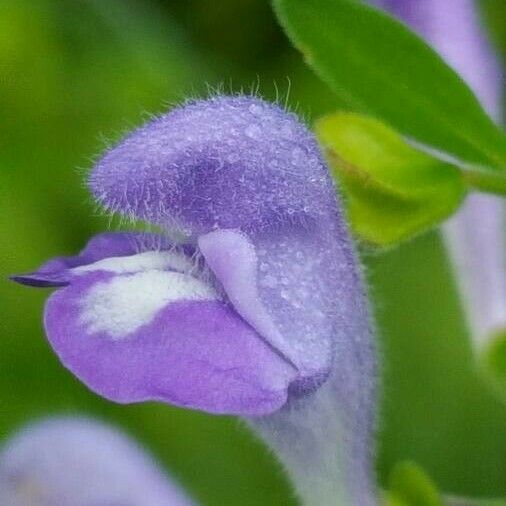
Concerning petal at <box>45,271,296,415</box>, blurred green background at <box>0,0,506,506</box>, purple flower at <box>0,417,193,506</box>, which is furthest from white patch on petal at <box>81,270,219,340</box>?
blurred green background at <box>0,0,506,506</box>

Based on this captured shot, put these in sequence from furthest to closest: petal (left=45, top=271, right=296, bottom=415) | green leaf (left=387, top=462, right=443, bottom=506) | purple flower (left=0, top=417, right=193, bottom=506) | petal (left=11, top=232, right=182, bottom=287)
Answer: purple flower (left=0, top=417, right=193, bottom=506)
green leaf (left=387, top=462, right=443, bottom=506)
petal (left=11, top=232, right=182, bottom=287)
petal (left=45, top=271, right=296, bottom=415)

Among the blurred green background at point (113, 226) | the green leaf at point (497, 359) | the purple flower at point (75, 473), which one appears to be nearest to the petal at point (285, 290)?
the green leaf at point (497, 359)

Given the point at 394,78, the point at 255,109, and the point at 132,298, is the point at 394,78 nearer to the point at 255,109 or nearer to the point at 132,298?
the point at 255,109

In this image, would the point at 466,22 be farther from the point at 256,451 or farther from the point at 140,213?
the point at 256,451

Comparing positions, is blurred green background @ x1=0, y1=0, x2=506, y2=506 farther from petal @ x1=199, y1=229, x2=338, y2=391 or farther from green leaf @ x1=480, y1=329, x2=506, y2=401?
petal @ x1=199, y1=229, x2=338, y2=391

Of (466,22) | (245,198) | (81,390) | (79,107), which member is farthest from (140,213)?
(79,107)

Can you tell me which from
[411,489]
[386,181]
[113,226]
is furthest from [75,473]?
[113,226]
